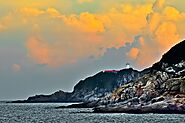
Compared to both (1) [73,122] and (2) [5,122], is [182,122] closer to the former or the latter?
(1) [73,122]

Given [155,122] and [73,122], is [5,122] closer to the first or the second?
[73,122]

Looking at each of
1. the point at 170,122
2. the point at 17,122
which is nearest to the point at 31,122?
the point at 17,122

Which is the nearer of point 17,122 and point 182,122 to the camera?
point 182,122

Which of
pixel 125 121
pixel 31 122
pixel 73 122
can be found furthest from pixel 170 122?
pixel 31 122

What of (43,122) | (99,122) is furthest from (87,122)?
(43,122)

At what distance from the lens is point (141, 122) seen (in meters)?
169

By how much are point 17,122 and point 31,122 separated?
4.70 m

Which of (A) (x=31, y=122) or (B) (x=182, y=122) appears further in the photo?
(A) (x=31, y=122)

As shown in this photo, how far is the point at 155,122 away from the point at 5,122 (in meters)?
49.6

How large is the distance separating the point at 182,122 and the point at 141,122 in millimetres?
13392

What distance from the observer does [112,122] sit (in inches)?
6777

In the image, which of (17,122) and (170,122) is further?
(17,122)

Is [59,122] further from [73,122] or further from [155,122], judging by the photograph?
[155,122]

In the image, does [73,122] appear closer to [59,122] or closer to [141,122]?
[59,122]
